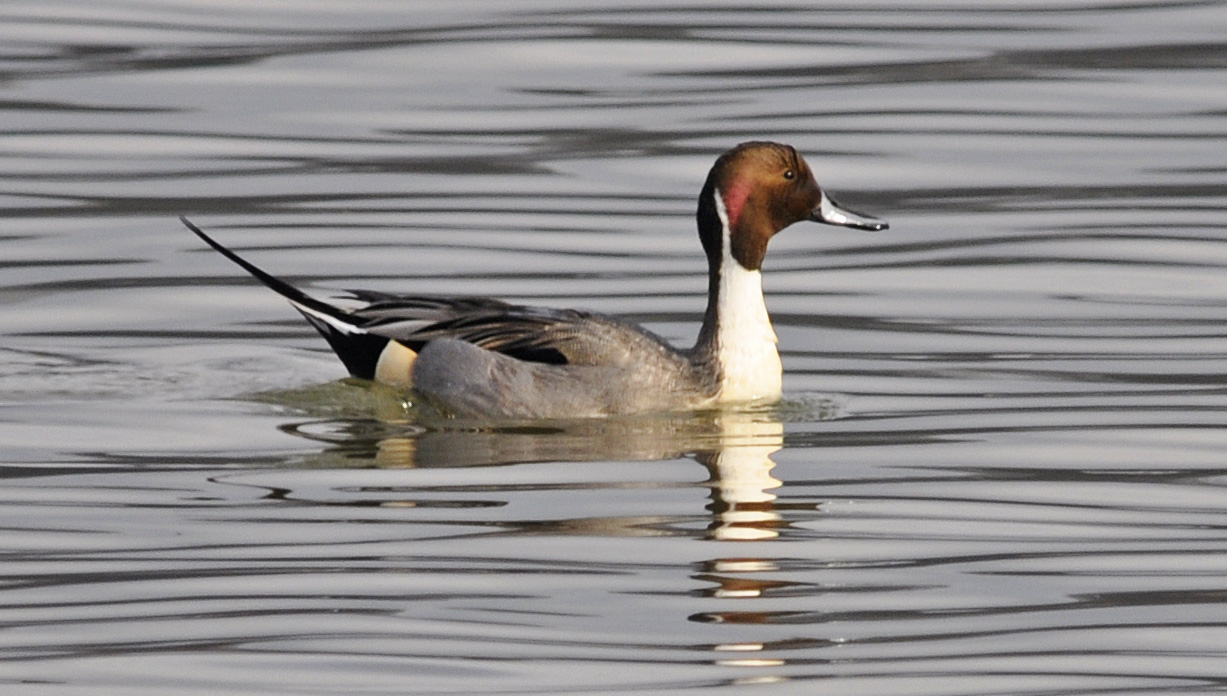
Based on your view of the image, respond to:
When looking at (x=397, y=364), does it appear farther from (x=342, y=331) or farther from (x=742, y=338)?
(x=742, y=338)

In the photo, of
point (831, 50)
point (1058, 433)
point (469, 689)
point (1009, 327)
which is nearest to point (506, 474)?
point (1058, 433)

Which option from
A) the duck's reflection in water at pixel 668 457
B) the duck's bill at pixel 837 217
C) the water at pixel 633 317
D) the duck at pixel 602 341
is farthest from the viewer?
the duck's bill at pixel 837 217

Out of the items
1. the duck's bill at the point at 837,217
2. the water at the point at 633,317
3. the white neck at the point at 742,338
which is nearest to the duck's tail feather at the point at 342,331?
the water at the point at 633,317

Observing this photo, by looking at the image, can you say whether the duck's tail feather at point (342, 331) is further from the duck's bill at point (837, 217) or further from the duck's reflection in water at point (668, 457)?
the duck's bill at point (837, 217)

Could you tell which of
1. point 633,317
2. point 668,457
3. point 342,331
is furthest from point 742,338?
point 633,317

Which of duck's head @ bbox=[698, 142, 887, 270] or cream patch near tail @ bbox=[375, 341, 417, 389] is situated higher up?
duck's head @ bbox=[698, 142, 887, 270]

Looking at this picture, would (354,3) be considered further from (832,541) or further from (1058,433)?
(832,541)

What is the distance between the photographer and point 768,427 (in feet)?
29.8

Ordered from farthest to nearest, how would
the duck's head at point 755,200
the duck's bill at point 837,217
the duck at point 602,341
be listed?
the duck's bill at point 837,217 < the duck's head at point 755,200 < the duck at point 602,341

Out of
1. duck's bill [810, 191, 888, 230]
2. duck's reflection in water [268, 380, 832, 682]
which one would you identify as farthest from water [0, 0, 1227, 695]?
duck's bill [810, 191, 888, 230]

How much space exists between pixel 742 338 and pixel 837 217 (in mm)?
619

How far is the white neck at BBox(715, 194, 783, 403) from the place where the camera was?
373 inches

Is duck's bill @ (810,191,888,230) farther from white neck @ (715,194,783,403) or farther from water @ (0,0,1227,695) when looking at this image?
water @ (0,0,1227,695)

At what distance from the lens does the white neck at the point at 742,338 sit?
9477mm
